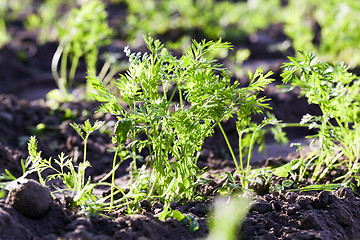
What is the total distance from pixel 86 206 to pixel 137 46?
489 centimetres

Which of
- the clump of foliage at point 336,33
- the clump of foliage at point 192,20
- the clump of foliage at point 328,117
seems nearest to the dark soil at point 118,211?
the clump of foliage at point 328,117

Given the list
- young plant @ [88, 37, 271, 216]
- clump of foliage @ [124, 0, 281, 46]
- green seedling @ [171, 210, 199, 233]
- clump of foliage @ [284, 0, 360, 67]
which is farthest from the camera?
clump of foliage @ [124, 0, 281, 46]

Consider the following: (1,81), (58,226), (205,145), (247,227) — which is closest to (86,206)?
(58,226)

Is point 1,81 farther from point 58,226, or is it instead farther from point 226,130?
point 58,226

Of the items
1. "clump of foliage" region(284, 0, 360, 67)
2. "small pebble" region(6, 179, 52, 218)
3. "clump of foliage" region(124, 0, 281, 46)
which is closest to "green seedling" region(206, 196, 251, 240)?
"small pebble" region(6, 179, 52, 218)

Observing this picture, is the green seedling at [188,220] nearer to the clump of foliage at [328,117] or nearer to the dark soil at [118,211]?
the dark soil at [118,211]

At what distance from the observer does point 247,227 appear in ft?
6.75

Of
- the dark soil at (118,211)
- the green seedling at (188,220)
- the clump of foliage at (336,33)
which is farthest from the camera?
the clump of foliage at (336,33)

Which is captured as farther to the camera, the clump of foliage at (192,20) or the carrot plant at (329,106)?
the clump of foliage at (192,20)

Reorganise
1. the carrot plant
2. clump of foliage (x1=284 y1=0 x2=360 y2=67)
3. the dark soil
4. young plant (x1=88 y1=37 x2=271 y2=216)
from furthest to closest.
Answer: clump of foliage (x1=284 y1=0 x2=360 y2=67) < the carrot plant < young plant (x1=88 y1=37 x2=271 y2=216) < the dark soil

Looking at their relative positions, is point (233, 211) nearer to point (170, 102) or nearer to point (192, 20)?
point (170, 102)

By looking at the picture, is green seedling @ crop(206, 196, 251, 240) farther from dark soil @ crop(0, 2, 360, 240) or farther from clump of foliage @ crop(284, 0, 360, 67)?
clump of foliage @ crop(284, 0, 360, 67)

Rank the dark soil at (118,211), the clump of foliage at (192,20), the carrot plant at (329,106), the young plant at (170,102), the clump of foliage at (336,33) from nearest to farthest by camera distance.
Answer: the dark soil at (118,211)
the young plant at (170,102)
the carrot plant at (329,106)
the clump of foliage at (336,33)
the clump of foliage at (192,20)

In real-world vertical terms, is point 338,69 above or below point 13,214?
above
